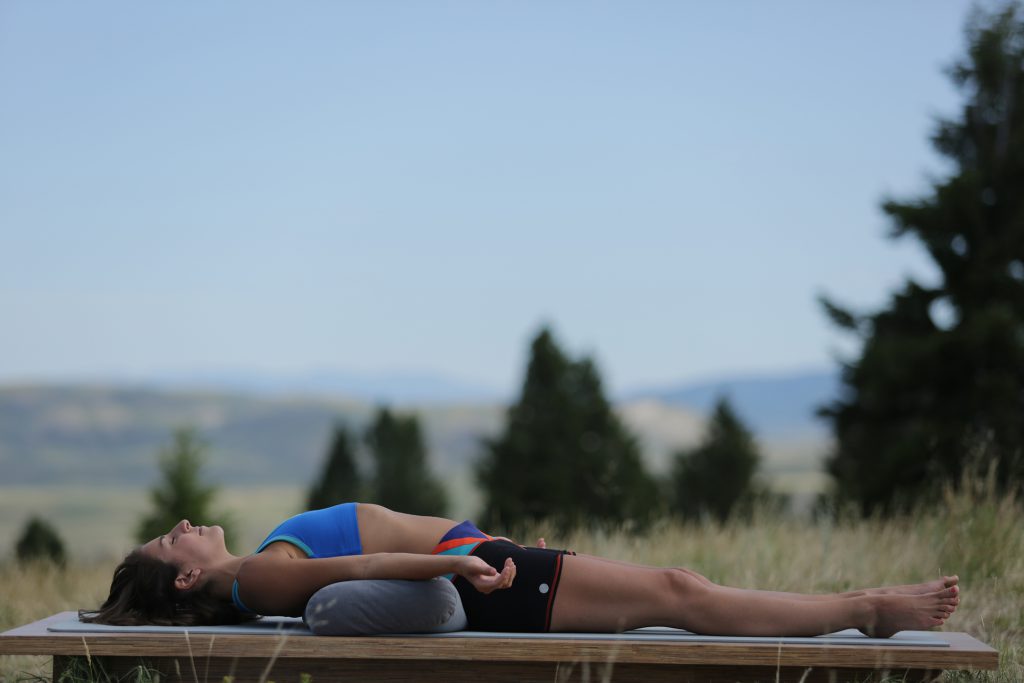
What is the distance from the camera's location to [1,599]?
21.2 ft

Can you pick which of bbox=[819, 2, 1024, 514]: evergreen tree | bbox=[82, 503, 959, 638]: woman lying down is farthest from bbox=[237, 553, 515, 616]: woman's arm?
bbox=[819, 2, 1024, 514]: evergreen tree

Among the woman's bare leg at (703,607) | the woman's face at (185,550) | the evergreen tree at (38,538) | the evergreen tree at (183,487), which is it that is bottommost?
the evergreen tree at (38,538)

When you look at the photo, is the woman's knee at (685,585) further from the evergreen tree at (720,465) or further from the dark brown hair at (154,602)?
the evergreen tree at (720,465)

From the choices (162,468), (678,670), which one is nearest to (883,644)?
(678,670)

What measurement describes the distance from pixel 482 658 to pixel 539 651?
17 cm

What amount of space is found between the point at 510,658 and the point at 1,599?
4344 millimetres

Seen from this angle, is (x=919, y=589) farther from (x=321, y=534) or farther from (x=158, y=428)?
Answer: (x=158, y=428)

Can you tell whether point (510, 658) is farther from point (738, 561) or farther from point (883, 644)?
point (738, 561)

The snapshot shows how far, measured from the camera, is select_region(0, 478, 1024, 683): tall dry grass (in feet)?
16.5

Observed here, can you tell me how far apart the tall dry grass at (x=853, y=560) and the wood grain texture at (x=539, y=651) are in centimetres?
103

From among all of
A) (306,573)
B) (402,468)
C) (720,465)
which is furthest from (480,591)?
(402,468)

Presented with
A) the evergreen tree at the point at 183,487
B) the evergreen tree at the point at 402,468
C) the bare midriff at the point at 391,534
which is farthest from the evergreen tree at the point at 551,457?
the bare midriff at the point at 391,534

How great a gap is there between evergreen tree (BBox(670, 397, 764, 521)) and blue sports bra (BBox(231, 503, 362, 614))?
18.1 m

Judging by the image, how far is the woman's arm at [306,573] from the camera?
339cm
